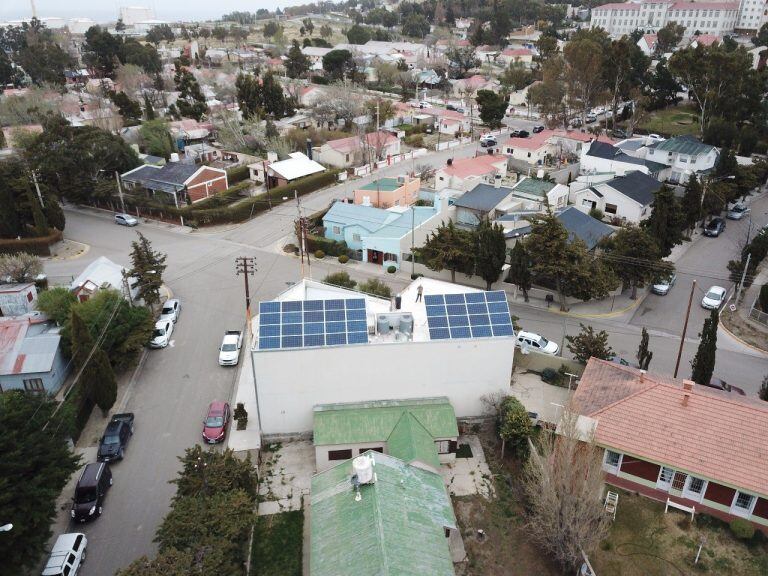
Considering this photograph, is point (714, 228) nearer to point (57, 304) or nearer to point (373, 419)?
point (373, 419)

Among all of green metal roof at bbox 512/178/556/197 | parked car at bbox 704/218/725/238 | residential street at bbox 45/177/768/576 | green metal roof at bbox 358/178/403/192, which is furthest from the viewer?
green metal roof at bbox 358/178/403/192

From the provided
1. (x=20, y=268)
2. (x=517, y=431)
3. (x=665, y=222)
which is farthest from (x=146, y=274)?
(x=665, y=222)

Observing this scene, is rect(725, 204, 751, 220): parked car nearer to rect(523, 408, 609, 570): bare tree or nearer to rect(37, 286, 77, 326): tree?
rect(523, 408, 609, 570): bare tree

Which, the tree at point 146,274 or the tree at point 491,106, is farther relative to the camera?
the tree at point 491,106

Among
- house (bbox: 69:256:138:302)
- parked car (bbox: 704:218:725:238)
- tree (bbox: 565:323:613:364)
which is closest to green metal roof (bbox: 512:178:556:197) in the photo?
parked car (bbox: 704:218:725:238)

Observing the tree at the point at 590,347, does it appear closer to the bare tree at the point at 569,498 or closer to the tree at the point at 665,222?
the bare tree at the point at 569,498

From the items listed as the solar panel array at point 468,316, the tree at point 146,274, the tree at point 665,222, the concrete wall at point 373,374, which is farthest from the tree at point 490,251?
the tree at point 146,274
